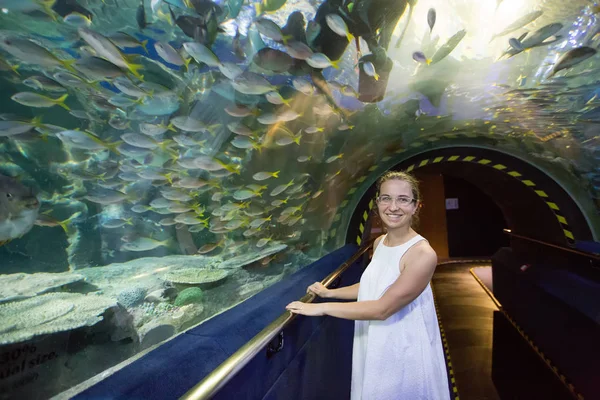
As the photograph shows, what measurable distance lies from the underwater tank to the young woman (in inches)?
56.9

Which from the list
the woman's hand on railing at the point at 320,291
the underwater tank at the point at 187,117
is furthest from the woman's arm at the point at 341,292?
the underwater tank at the point at 187,117

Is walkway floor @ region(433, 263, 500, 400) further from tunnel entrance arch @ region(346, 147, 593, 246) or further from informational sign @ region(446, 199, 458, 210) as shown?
informational sign @ region(446, 199, 458, 210)

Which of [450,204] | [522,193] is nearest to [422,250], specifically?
[522,193]

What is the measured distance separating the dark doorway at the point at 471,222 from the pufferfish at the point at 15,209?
12749 mm

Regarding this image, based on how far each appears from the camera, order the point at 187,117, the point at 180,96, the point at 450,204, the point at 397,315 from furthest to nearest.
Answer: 1. the point at 450,204
2. the point at 187,117
3. the point at 180,96
4. the point at 397,315

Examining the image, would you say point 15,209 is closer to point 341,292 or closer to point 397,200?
point 341,292

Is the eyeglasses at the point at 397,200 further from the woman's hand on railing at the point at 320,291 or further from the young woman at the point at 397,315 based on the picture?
the woman's hand on railing at the point at 320,291

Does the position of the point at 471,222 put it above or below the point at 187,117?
below

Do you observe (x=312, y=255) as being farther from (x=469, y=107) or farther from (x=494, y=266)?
(x=494, y=266)

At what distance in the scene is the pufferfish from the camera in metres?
1.63

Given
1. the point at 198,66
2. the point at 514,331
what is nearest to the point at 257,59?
the point at 198,66

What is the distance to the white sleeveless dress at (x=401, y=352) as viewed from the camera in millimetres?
1341

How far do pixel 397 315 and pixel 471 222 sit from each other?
1242 centimetres

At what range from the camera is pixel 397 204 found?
1.49 m
